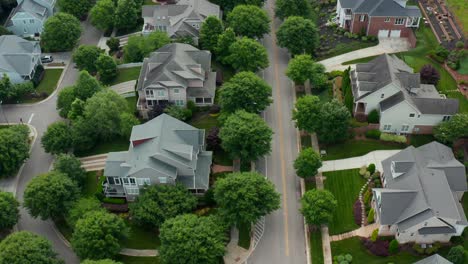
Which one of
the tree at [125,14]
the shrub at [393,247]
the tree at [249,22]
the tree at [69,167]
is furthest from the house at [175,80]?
the shrub at [393,247]

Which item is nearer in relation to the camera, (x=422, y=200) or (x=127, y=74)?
(x=422, y=200)

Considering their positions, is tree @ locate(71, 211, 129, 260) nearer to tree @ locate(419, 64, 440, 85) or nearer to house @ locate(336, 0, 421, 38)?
tree @ locate(419, 64, 440, 85)

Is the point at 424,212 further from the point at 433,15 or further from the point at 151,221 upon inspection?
the point at 433,15

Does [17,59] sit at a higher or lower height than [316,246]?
higher

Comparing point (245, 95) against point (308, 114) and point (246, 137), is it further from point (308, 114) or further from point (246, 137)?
point (308, 114)

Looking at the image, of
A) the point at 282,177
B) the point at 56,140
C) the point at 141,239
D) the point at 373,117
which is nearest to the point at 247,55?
the point at 373,117

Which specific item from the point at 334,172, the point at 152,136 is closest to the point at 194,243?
the point at 152,136

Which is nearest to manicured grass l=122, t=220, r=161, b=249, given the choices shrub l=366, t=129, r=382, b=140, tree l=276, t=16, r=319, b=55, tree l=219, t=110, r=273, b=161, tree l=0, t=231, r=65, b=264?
tree l=0, t=231, r=65, b=264
